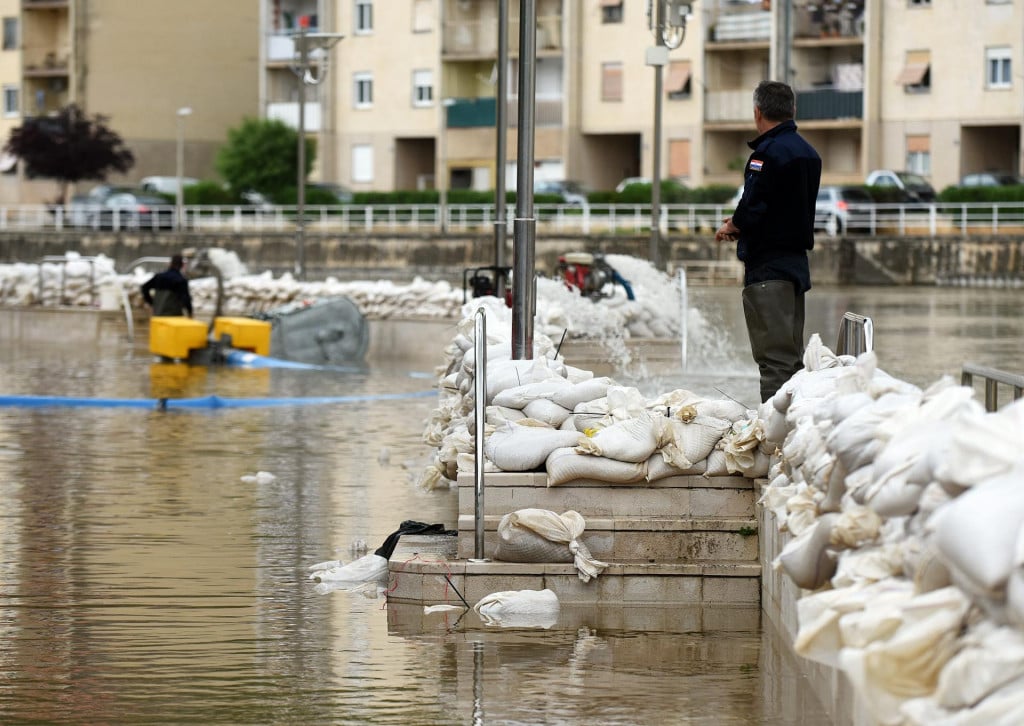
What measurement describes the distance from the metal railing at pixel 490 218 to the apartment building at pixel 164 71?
9.66 metres

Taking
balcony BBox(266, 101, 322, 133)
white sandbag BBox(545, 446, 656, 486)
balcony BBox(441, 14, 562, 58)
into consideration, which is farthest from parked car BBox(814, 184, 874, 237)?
white sandbag BBox(545, 446, 656, 486)

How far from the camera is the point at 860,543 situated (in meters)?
5.32

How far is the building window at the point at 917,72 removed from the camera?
58.7 metres

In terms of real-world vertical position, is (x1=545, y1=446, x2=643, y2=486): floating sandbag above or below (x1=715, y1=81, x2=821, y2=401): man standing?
below

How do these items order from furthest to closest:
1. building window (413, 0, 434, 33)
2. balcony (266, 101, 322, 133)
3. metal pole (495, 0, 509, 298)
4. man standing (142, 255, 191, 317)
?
balcony (266, 101, 322, 133) < building window (413, 0, 434, 33) < man standing (142, 255, 191, 317) < metal pole (495, 0, 509, 298)

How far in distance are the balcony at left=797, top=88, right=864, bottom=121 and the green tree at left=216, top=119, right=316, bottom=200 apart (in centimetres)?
1650

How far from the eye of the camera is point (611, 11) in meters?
64.2

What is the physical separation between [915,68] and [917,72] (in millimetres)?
190

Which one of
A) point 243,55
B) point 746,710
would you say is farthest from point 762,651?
point 243,55

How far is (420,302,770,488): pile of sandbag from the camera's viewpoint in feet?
26.9

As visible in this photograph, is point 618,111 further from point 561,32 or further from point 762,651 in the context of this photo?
point 762,651

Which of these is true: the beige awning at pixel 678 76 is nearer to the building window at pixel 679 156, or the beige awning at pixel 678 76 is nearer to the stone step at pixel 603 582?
the building window at pixel 679 156

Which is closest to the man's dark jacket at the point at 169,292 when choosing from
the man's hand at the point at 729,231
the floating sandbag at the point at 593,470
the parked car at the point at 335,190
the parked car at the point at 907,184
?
the man's hand at the point at 729,231

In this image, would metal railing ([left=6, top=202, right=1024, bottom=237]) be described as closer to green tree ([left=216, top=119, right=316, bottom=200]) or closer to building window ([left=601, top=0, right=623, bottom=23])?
green tree ([left=216, top=119, right=316, bottom=200])
